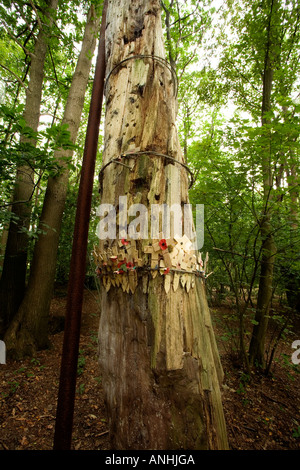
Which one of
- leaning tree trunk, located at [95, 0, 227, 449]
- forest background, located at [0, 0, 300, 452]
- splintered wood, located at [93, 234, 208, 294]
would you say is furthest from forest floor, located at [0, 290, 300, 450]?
splintered wood, located at [93, 234, 208, 294]

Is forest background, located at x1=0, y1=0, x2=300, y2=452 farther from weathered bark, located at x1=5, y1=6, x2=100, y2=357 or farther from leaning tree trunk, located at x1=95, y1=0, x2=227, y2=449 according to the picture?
leaning tree trunk, located at x1=95, y1=0, x2=227, y2=449

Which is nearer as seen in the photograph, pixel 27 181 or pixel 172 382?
pixel 172 382

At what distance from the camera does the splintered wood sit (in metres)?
1.09

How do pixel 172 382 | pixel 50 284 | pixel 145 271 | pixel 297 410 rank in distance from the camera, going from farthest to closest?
pixel 50 284 → pixel 297 410 → pixel 145 271 → pixel 172 382

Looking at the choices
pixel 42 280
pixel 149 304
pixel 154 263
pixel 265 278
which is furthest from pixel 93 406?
pixel 265 278

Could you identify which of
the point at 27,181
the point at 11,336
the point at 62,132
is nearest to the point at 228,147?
the point at 62,132

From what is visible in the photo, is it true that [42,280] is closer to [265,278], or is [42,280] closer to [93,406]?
[93,406]

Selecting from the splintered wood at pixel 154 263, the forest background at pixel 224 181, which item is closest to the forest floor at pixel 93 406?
the forest background at pixel 224 181

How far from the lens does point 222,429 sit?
102 centimetres

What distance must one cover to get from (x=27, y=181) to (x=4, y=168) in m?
1.79

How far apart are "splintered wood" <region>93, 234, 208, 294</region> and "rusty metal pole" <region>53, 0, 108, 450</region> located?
0.26 m

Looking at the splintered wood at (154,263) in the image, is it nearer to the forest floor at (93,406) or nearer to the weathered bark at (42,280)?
the forest floor at (93,406)

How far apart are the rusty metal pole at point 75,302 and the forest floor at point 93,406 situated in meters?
0.87

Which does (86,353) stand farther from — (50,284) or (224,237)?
(224,237)
